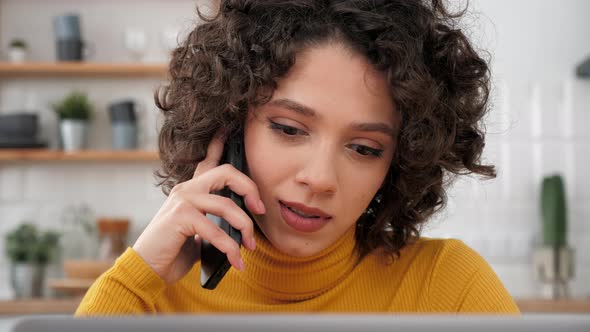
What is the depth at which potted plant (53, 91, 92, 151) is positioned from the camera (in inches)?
139

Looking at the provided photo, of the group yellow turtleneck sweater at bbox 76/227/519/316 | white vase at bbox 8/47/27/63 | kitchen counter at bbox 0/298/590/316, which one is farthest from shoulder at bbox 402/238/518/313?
white vase at bbox 8/47/27/63

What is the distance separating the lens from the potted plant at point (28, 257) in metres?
3.33

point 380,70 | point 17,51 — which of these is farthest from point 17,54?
point 380,70

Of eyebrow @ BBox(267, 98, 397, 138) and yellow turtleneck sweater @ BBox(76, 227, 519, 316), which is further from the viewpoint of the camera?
yellow turtleneck sweater @ BBox(76, 227, 519, 316)

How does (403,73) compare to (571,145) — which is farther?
(571,145)

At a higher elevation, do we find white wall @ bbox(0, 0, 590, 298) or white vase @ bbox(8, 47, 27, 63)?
white vase @ bbox(8, 47, 27, 63)

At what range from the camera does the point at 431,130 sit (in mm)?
1246

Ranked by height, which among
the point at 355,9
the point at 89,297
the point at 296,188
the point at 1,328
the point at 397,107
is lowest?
the point at 1,328

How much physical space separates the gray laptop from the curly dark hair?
788 millimetres

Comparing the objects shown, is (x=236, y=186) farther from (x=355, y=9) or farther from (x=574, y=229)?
(x=574, y=229)

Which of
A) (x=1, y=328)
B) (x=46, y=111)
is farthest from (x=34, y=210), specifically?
(x=1, y=328)

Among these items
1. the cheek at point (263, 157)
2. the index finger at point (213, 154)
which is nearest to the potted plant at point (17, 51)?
the index finger at point (213, 154)

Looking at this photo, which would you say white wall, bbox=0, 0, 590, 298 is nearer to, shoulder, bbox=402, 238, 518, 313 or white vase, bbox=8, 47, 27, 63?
white vase, bbox=8, 47, 27, 63

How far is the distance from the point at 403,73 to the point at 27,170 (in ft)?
9.74
